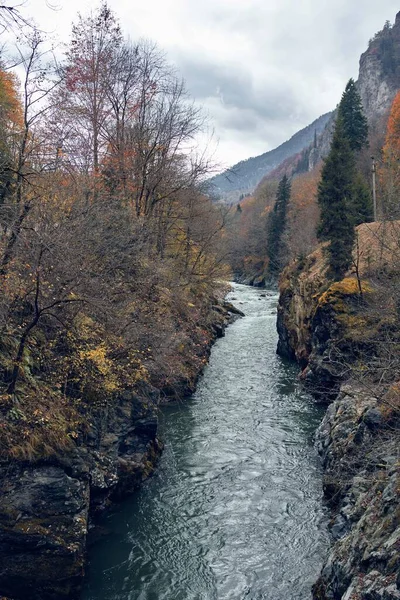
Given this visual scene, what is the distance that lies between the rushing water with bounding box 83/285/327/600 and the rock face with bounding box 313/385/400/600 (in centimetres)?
78

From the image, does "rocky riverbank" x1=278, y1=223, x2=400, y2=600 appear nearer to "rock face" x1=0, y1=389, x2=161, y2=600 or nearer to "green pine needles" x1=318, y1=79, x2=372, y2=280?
"green pine needles" x1=318, y1=79, x2=372, y2=280

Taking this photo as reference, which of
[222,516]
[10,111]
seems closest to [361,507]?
[222,516]

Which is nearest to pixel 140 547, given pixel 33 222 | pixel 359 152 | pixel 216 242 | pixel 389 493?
pixel 389 493

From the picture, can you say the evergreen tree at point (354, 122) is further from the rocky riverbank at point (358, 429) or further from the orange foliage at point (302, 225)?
the rocky riverbank at point (358, 429)

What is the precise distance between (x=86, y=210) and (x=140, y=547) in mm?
9217

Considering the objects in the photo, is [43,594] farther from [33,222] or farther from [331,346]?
[331,346]

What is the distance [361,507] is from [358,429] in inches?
124

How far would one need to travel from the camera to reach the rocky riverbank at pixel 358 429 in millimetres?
7184

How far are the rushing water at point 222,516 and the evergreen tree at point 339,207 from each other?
27.2ft

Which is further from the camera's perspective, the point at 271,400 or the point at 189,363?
the point at 189,363

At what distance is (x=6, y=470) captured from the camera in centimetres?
856

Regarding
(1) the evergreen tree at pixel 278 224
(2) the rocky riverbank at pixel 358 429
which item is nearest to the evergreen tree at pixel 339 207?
(2) the rocky riverbank at pixel 358 429

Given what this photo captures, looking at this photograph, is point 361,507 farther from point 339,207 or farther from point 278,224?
point 278,224

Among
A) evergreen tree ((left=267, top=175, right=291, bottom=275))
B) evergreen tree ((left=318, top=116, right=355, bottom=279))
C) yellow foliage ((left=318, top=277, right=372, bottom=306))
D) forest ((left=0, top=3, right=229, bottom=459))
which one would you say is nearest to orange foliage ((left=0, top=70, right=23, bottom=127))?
forest ((left=0, top=3, right=229, bottom=459))
